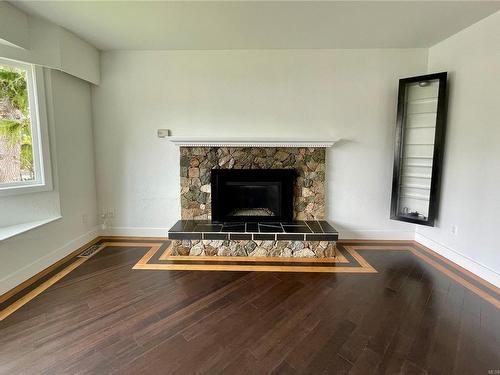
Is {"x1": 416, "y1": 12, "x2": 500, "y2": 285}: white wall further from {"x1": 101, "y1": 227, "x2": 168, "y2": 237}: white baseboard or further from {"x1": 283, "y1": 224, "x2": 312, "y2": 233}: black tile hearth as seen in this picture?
{"x1": 101, "y1": 227, "x2": 168, "y2": 237}: white baseboard

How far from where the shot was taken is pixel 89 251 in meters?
3.07

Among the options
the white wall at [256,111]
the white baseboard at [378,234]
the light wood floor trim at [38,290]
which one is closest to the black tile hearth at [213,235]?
the white wall at [256,111]

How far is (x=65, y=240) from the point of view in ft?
9.52

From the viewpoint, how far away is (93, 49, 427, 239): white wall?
322 centimetres

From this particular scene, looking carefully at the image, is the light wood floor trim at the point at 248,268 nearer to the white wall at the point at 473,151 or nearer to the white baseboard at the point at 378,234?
the white baseboard at the point at 378,234

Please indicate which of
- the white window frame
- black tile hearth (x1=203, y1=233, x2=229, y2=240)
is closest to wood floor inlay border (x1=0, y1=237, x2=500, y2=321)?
black tile hearth (x1=203, y1=233, x2=229, y2=240)

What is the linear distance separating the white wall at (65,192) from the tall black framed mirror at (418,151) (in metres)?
4.06

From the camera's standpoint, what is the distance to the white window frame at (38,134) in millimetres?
2539

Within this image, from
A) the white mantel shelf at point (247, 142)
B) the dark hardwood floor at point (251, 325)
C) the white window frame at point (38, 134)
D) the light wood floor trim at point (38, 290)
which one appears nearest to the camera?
the dark hardwood floor at point (251, 325)

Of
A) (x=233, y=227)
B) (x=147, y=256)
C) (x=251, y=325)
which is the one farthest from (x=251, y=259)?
(x=147, y=256)

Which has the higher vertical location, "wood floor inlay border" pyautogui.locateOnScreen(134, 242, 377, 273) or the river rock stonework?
the river rock stonework

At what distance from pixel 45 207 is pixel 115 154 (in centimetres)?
105

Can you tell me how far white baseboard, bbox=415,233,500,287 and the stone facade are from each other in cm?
136

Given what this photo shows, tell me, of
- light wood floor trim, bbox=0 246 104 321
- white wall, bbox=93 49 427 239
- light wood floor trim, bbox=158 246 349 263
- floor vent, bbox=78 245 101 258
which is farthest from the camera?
white wall, bbox=93 49 427 239
